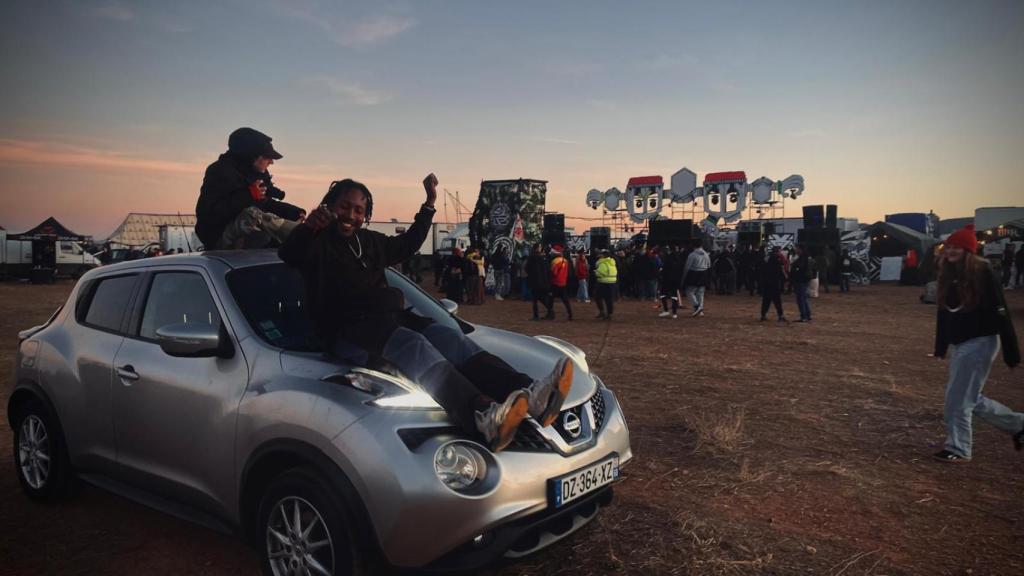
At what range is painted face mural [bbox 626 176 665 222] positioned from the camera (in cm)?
4469

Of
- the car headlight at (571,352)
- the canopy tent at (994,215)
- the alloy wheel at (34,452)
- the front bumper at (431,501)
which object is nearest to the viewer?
the front bumper at (431,501)

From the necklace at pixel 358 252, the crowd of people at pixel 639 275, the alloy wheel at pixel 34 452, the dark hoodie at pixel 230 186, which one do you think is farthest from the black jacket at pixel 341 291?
the crowd of people at pixel 639 275

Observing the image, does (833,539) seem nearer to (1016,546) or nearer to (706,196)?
(1016,546)

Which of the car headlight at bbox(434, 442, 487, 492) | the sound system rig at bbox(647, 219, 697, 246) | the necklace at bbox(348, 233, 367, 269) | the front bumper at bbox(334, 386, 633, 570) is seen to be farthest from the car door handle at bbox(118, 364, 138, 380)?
the sound system rig at bbox(647, 219, 697, 246)

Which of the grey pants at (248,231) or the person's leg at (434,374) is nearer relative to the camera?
the person's leg at (434,374)

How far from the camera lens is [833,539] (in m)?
3.78

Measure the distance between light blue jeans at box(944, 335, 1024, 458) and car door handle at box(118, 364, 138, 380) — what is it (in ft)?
19.0

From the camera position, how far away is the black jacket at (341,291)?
128 inches

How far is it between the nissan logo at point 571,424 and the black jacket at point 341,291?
970 millimetres

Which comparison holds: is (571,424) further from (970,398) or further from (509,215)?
(509,215)

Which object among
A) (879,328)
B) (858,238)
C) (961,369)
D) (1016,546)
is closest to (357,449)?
(1016,546)

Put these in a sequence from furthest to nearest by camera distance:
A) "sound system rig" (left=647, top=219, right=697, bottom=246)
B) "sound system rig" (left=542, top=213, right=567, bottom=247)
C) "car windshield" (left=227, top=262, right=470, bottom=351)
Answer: "sound system rig" (left=647, top=219, right=697, bottom=246) → "sound system rig" (left=542, top=213, right=567, bottom=247) → "car windshield" (left=227, top=262, right=470, bottom=351)

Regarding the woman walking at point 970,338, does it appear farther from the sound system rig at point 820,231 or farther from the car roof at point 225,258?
the sound system rig at point 820,231

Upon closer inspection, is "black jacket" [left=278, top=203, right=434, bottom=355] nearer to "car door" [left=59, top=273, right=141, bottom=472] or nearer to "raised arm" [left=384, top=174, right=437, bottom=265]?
"raised arm" [left=384, top=174, right=437, bottom=265]
